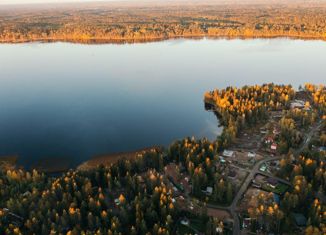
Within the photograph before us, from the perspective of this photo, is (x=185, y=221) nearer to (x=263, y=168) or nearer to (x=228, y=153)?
(x=263, y=168)

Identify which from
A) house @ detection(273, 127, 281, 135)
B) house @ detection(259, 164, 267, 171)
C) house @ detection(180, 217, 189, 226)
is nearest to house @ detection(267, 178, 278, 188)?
house @ detection(259, 164, 267, 171)

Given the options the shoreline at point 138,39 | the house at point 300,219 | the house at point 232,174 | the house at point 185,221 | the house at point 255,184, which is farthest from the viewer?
the shoreline at point 138,39

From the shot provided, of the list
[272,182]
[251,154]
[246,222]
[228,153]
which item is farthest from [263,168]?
[246,222]

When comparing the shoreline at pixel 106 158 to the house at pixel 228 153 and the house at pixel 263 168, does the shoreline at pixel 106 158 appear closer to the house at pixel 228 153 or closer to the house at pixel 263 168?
the house at pixel 228 153

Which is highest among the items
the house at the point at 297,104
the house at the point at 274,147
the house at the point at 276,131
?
the house at the point at 297,104

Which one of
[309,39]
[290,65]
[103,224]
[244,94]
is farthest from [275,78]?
[103,224]

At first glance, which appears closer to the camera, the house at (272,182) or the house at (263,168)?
the house at (272,182)

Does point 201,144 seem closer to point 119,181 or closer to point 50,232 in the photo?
point 119,181

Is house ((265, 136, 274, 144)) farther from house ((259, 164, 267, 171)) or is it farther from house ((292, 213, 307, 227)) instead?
house ((292, 213, 307, 227))

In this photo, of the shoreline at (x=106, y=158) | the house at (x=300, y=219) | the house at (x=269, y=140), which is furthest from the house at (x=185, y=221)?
the house at (x=269, y=140)
